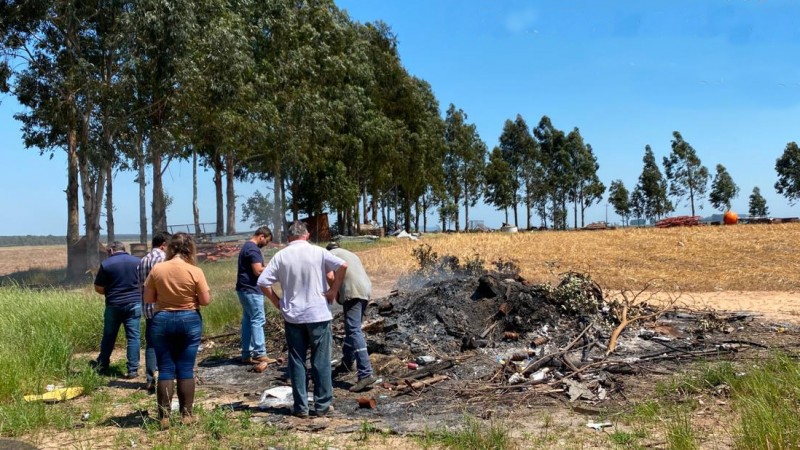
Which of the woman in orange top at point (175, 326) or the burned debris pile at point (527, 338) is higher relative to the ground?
the woman in orange top at point (175, 326)

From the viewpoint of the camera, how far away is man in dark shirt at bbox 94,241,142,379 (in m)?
8.38

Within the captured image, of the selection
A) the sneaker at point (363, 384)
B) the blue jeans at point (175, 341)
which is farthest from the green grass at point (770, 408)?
the blue jeans at point (175, 341)

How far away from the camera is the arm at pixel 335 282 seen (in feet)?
21.6

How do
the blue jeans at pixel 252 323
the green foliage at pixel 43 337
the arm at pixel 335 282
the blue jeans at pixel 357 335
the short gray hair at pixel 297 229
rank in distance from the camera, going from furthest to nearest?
the blue jeans at pixel 252 323 < the blue jeans at pixel 357 335 < the green foliage at pixel 43 337 < the short gray hair at pixel 297 229 < the arm at pixel 335 282

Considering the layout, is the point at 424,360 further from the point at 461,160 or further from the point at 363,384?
the point at 461,160

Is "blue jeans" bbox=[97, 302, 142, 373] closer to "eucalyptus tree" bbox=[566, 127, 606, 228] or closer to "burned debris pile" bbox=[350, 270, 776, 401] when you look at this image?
"burned debris pile" bbox=[350, 270, 776, 401]

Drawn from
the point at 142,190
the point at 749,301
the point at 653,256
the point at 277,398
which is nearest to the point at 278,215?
the point at 142,190

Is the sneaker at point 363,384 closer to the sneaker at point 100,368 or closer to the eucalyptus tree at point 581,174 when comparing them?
the sneaker at point 100,368

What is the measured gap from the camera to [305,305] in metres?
6.44

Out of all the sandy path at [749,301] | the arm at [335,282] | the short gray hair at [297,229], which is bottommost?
the sandy path at [749,301]

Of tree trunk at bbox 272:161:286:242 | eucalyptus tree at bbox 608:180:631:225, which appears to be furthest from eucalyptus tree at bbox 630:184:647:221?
tree trunk at bbox 272:161:286:242

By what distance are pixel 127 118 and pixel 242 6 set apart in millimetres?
7353

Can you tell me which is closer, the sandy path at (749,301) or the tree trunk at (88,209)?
the sandy path at (749,301)

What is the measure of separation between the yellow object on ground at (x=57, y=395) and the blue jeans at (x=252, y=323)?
7.46 ft
